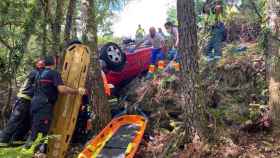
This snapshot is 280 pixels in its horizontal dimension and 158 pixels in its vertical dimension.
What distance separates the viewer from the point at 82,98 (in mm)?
8977

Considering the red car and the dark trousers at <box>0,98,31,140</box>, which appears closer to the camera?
the dark trousers at <box>0,98,31,140</box>

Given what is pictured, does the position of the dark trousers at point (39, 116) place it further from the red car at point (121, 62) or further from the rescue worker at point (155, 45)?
the rescue worker at point (155, 45)

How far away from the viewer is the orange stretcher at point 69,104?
8242 millimetres

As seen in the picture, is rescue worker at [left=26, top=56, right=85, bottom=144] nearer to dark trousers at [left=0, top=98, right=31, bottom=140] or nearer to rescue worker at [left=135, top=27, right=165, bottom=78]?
dark trousers at [left=0, top=98, right=31, bottom=140]

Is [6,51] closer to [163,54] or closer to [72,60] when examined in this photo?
[72,60]

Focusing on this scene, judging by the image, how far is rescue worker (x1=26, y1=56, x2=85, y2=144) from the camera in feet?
25.7

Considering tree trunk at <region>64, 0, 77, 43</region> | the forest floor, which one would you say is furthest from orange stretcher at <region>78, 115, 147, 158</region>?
tree trunk at <region>64, 0, 77, 43</region>

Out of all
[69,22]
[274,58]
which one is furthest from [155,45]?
[274,58]

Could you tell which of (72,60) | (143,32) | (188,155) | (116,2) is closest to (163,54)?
(116,2)

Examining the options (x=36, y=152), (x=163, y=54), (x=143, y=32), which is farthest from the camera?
(x=143, y=32)

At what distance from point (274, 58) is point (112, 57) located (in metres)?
4.58

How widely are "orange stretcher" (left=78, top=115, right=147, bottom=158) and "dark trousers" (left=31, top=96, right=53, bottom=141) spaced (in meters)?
0.91

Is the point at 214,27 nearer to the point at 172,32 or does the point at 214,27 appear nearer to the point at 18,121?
the point at 172,32

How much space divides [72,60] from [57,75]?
1227mm
